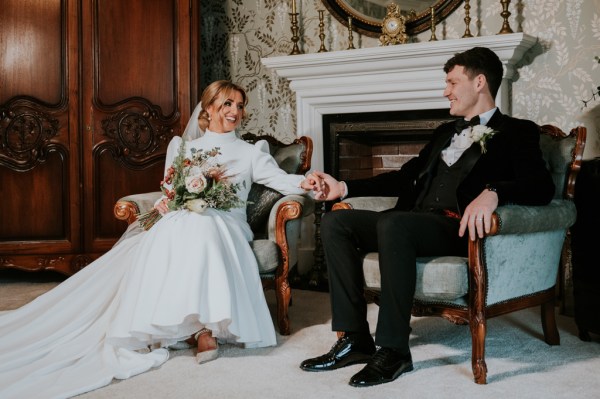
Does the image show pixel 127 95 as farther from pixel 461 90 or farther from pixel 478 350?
pixel 478 350

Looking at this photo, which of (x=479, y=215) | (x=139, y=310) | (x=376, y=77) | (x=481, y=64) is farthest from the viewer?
(x=376, y=77)

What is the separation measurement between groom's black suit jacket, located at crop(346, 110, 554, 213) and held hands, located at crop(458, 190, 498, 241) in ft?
0.27

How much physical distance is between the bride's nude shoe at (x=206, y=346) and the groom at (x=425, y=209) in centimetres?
40

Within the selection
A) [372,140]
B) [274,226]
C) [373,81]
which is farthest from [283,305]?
[372,140]

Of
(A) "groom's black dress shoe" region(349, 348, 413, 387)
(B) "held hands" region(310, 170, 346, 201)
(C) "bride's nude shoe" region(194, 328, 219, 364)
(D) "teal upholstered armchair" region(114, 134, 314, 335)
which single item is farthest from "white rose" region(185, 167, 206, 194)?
(A) "groom's black dress shoe" region(349, 348, 413, 387)

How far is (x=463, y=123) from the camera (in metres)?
3.07

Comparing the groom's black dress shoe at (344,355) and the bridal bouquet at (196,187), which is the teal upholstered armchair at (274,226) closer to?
the bridal bouquet at (196,187)

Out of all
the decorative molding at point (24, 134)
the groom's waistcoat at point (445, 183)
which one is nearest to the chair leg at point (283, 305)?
the groom's waistcoat at point (445, 183)

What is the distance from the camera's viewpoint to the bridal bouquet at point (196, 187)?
10.1 feet

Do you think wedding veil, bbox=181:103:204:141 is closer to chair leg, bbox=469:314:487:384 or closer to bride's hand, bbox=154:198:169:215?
bride's hand, bbox=154:198:169:215

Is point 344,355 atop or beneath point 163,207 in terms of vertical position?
beneath

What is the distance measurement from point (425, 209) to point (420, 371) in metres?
0.71

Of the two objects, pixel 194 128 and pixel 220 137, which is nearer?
pixel 220 137

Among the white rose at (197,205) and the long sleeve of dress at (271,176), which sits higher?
the long sleeve of dress at (271,176)
